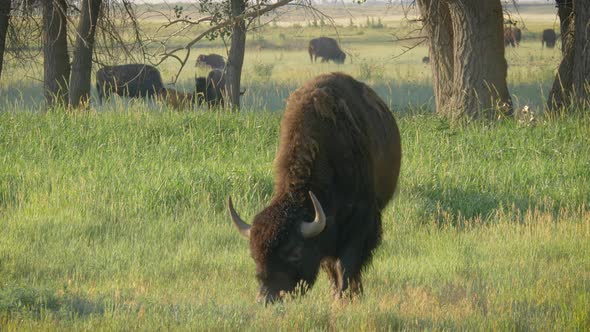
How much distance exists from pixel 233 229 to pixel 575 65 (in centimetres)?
842

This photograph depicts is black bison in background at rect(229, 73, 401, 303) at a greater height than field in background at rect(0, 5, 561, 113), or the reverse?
black bison in background at rect(229, 73, 401, 303)

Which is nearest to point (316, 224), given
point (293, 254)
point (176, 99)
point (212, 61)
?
point (293, 254)

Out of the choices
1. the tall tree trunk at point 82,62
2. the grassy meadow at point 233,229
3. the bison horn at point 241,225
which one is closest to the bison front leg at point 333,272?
the grassy meadow at point 233,229

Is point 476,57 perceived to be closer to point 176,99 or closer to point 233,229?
point 233,229

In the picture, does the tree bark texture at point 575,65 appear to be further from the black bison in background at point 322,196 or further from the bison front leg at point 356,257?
the bison front leg at point 356,257

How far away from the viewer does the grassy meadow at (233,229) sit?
6.84 m

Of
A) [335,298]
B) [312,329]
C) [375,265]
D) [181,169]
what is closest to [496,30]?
[181,169]

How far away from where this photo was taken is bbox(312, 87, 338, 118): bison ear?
26.1ft

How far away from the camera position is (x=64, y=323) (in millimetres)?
6355

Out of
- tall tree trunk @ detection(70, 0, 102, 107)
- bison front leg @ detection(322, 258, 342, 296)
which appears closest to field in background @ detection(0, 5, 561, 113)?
tall tree trunk @ detection(70, 0, 102, 107)

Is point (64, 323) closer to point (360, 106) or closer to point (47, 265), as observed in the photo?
point (47, 265)

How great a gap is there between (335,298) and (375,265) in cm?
162

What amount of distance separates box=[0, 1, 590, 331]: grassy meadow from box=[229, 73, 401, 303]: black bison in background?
0.94 ft

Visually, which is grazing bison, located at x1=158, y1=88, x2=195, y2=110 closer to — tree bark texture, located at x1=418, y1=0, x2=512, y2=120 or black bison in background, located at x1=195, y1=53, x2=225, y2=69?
tree bark texture, located at x1=418, y1=0, x2=512, y2=120
